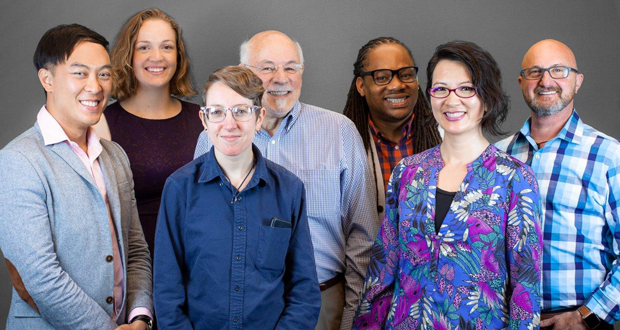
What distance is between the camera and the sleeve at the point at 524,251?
81.8 inches

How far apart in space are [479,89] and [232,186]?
0.96 meters

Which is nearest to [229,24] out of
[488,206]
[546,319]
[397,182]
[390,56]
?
[390,56]

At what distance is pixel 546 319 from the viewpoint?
2.59m

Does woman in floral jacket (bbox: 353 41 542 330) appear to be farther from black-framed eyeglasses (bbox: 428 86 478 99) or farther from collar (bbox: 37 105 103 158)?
collar (bbox: 37 105 103 158)

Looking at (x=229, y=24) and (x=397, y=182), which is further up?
(x=229, y=24)

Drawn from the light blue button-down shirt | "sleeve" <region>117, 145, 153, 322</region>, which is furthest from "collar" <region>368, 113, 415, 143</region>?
"sleeve" <region>117, 145, 153, 322</region>

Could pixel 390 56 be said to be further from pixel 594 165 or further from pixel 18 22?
pixel 18 22

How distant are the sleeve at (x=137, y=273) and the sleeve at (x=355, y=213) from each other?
885 mm

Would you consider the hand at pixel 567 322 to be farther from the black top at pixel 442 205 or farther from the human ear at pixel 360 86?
the human ear at pixel 360 86

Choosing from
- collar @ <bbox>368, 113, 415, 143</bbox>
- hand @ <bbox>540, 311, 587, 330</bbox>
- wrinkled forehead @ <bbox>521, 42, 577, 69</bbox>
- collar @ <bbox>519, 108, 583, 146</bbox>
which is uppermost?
wrinkled forehead @ <bbox>521, 42, 577, 69</bbox>

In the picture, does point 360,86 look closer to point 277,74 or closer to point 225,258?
point 277,74

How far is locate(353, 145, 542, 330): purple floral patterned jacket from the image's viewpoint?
2.13 metres

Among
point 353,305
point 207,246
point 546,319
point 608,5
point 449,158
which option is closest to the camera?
point 207,246

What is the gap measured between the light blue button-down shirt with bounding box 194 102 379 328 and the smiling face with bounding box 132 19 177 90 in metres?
0.42
